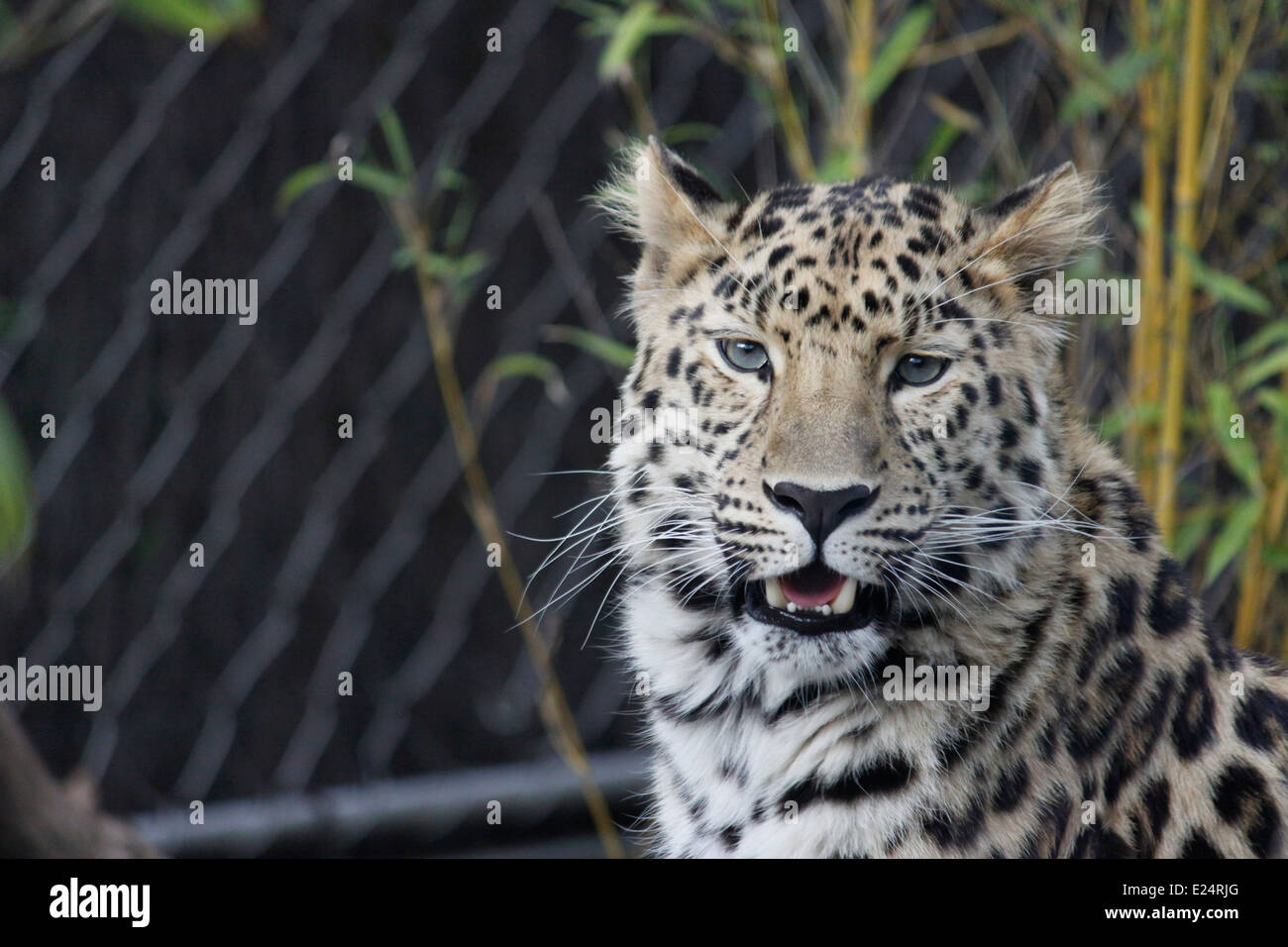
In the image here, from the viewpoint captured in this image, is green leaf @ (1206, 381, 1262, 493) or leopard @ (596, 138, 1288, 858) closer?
leopard @ (596, 138, 1288, 858)

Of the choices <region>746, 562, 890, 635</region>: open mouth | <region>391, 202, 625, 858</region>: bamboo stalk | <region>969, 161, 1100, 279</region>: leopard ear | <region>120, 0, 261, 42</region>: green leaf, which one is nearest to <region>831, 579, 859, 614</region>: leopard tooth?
<region>746, 562, 890, 635</region>: open mouth

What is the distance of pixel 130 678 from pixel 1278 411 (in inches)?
112

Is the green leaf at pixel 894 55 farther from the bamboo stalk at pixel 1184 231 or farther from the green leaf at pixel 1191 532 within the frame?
the green leaf at pixel 1191 532

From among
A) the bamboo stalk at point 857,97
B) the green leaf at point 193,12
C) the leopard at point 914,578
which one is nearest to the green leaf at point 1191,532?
the leopard at point 914,578

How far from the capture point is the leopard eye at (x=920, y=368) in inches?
89.2

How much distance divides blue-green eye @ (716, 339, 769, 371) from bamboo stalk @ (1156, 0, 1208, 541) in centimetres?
99

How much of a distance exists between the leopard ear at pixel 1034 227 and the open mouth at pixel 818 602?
0.58 metres

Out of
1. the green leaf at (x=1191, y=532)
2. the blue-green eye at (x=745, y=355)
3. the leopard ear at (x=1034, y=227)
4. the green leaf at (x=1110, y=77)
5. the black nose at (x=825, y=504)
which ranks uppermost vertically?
the green leaf at (x=1110, y=77)

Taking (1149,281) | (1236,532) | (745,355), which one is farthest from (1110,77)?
(745,355)

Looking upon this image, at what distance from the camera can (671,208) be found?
259cm

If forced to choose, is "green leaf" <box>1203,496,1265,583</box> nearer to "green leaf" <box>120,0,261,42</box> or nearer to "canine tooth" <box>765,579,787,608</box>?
"canine tooth" <box>765,579,787,608</box>

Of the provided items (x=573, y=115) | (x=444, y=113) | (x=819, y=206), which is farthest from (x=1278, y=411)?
(x=444, y=113)

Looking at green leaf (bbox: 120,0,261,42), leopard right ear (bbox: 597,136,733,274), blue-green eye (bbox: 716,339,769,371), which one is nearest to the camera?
green leaf (bbox: 120,0,261,42)

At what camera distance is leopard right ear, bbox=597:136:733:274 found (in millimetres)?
2543
